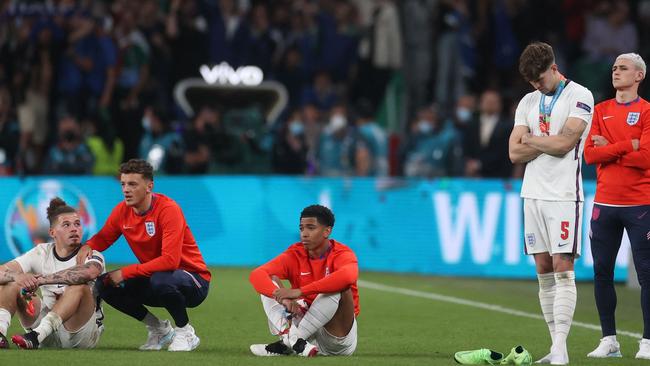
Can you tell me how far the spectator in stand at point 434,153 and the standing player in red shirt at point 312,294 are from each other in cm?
908

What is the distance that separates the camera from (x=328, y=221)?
9008mm

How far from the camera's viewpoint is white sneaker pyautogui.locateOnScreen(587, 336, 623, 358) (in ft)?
30.2

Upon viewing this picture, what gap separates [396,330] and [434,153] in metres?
7.46

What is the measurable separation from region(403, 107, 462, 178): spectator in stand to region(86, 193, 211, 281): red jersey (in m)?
8.80

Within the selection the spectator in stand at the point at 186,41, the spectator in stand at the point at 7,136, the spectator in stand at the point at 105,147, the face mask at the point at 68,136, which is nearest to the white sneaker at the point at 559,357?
the spectator in stand at the point at 105,147

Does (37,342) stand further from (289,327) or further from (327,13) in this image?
(327,13)

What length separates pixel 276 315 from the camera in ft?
29.3

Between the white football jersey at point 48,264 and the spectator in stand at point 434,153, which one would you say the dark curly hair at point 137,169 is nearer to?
the white football jersey at point 48,264

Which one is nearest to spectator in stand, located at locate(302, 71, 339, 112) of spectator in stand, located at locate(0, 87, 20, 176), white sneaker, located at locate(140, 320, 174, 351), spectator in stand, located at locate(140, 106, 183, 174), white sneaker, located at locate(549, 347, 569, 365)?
spectator in stand, located at locate(140, 106, 183, 174)

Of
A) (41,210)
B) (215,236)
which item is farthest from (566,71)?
(41,210)

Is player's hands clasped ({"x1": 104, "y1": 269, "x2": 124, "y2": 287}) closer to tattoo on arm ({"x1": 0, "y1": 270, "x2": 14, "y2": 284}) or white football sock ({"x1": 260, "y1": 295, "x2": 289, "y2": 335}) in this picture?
tattoo on arm ({"x1": 0, "y1": 270, "x2": 14, "y2": 284})

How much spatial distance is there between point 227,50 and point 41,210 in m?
4.75

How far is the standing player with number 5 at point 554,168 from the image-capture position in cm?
862

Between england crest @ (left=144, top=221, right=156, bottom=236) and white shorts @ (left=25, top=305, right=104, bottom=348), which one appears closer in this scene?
white shorts @ (left=25, top=305, right=104, bottom=348)
